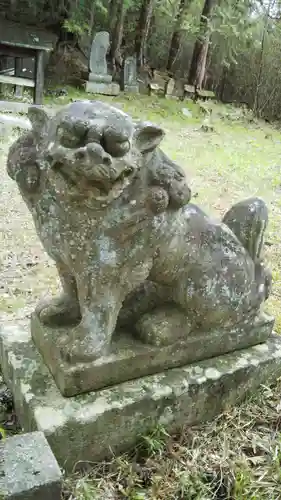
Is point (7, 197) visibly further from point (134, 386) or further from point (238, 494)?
point (238, 494)

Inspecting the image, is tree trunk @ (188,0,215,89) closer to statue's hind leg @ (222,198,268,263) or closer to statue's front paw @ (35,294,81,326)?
statue's hind leg @ (222,198,268,263)

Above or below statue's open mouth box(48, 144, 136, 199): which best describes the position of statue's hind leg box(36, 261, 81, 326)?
below

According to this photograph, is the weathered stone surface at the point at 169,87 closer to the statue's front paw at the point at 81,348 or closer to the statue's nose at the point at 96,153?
the statue's front paw at the point at 81,348

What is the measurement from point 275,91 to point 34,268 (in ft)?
29.3

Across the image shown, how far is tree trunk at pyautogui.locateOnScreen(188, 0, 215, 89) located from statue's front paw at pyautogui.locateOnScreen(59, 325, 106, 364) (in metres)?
10.0

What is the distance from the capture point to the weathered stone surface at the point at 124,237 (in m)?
1.31

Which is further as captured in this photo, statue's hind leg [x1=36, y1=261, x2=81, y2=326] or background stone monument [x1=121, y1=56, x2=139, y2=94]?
background stone monument [x1=121, y1=56, x2=139, y2=94]

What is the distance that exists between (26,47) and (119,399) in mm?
7562

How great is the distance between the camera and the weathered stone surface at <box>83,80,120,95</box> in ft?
32.2

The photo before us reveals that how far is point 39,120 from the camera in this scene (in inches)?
55.0

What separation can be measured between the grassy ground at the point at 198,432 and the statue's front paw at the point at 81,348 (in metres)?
0.36

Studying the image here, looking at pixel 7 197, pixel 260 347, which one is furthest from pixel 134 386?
pixel 7 197

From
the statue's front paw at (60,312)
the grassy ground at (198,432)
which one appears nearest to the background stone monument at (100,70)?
the grassy ground at (198,432)

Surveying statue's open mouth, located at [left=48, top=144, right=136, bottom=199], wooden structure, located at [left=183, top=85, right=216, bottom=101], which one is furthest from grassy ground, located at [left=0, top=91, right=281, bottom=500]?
wooden structure, located at [left=183, top=85, right=216, bottom=101]
